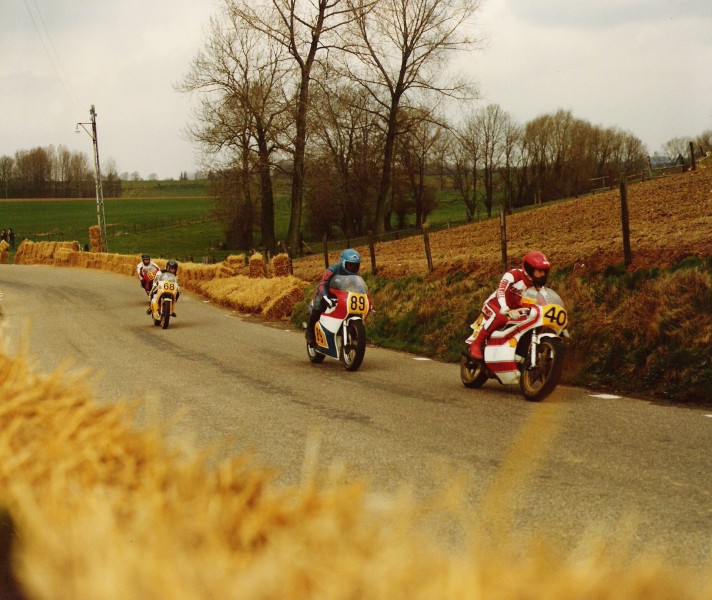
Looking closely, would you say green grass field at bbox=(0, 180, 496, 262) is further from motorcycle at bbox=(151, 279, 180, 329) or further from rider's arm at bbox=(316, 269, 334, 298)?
rider's arm at bbox=(316, 269, 334, 298)

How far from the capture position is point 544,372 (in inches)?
369

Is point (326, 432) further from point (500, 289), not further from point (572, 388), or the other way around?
point (572, 388)

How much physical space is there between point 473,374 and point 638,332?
2.15 m

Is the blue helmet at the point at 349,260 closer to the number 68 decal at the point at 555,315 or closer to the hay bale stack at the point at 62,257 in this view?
the number 68 decal at the point at 555,315

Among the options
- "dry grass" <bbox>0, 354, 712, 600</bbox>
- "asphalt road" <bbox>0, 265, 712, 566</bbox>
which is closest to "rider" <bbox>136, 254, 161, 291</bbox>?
"asphalt road" <bbox>0, 265, 712, 566</bbox>

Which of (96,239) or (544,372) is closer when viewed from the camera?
(544,372)

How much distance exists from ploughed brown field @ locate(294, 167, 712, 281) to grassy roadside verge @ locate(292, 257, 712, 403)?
0.54 metres

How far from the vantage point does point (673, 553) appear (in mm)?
4469

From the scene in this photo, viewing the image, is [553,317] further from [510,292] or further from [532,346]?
[510,292]

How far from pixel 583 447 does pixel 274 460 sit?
2414 mm

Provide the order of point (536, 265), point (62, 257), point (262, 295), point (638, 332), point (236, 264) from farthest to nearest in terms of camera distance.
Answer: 1. point (62, 257)
2. point (236, 264)
3. point (262, 295)
4. point (638, 332)
5. point (536, 265)

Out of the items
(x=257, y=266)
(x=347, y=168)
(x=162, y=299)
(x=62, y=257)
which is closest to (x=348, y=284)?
(x=162, y=299)

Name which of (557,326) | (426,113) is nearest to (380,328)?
(557,326)

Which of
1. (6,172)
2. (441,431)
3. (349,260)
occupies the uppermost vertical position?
(6,172)
